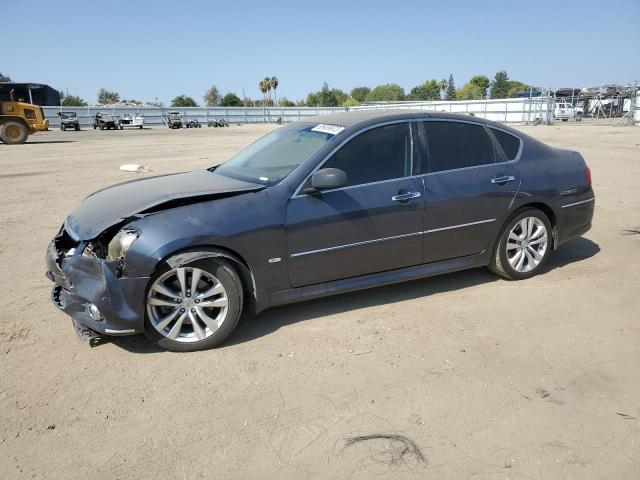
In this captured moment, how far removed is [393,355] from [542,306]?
1641 millimetres

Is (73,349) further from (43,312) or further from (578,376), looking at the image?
(578,376)

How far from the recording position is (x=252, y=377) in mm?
3430

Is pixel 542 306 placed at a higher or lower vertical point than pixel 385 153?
lower

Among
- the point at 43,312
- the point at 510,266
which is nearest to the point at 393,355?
the point at 510,266

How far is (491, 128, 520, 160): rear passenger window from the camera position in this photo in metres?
5.06

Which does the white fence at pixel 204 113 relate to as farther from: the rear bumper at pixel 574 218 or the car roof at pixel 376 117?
the car roof at pixel 376 117

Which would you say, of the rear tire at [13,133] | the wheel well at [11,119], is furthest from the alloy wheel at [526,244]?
the wheel well at [11,119]

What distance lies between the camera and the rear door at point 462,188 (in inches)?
181


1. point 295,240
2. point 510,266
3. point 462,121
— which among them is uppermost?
point 462,121

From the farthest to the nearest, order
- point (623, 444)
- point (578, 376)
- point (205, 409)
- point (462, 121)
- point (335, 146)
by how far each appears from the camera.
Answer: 1. point (462, 121)
2. point (335, 146)
3. point (578, 376)
4. point (205, 409)
5. point (623, 444)

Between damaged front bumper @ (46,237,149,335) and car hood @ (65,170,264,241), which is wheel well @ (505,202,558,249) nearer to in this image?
car hood @ (65,170,264,241)

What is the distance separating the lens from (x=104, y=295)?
3.54m

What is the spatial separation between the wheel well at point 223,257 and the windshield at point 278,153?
708 millimetres

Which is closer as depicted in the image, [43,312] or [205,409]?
[205,409]
